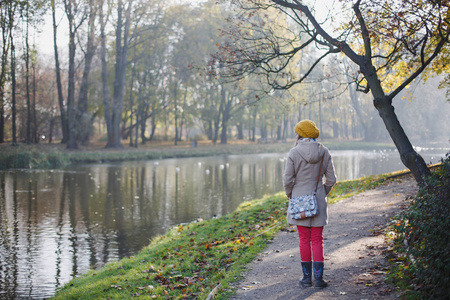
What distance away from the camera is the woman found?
550cm

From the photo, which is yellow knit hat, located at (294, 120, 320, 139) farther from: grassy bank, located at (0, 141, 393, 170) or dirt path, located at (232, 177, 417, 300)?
grassy bank, located at (0, 141, 393, 170)

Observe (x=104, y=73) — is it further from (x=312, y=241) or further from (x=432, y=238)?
(x=432, y=238)

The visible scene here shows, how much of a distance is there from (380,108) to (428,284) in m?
5.30

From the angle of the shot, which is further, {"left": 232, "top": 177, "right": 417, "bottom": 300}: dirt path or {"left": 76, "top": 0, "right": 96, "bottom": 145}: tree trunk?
{"left": 76, "top": 0, "right": 96, "bottom": 145}: tree trunk

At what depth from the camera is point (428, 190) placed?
17.8 ft

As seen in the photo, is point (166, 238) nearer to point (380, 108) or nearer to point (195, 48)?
point (380, 108)

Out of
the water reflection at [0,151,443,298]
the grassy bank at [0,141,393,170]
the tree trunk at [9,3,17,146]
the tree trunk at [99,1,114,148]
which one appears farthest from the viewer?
the tree trunk at [99,1,114,148]

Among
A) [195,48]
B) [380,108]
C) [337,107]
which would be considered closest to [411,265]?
[380,108]

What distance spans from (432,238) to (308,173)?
160cm

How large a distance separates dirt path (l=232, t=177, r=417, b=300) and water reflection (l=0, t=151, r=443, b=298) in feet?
13.8

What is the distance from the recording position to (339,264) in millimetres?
6582

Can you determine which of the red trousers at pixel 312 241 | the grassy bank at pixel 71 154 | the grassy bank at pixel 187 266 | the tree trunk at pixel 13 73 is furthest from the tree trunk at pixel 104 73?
the red trousers at pixel 312 241

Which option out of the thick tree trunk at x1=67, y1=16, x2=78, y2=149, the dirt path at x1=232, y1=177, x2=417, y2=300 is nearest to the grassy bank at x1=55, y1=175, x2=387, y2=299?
the dirt path at x1=232, y1=177, x2=417, y2=300

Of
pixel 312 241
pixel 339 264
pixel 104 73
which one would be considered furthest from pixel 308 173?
pixel 104 73
